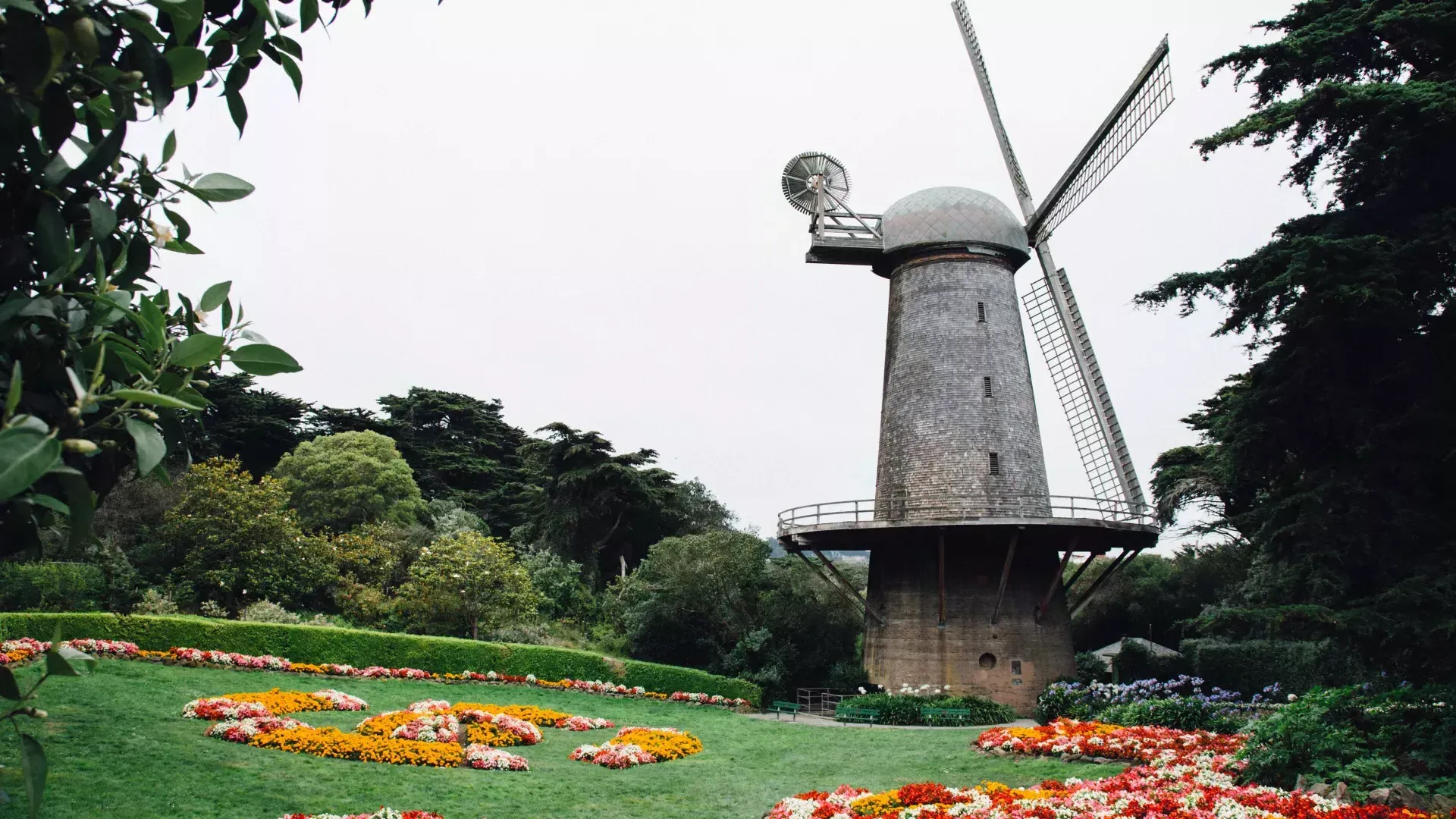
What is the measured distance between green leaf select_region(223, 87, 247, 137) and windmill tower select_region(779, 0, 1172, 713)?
64.1 ft

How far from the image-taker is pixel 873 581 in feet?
78.6

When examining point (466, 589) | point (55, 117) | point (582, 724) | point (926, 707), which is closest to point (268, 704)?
point (582, 724)

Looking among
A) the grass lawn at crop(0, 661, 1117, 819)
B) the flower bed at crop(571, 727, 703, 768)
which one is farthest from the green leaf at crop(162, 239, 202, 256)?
the flower bed at crop(571, 727, 703, 768)

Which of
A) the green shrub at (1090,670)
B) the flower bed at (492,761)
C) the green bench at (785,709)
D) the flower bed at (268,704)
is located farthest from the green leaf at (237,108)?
the green shrub at (1090,670)

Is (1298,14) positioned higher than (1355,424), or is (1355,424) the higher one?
(1298,14)

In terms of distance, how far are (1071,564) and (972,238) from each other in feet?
70.2

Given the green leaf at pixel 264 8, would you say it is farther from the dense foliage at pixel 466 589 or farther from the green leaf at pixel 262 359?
the dense foliage at pixel 466 589

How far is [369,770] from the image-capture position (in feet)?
37.0

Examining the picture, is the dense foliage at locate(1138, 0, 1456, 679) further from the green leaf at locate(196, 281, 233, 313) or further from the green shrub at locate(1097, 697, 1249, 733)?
the green leaf at locate(196, 281, 233, 313)

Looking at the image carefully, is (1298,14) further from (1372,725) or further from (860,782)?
(860,782)

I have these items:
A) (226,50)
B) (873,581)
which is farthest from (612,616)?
(226,50)

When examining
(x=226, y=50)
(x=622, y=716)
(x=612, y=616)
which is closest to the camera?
(x=226, y=50)

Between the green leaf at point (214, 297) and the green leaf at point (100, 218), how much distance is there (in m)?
0.23

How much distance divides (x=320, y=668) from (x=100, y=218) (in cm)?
1993
